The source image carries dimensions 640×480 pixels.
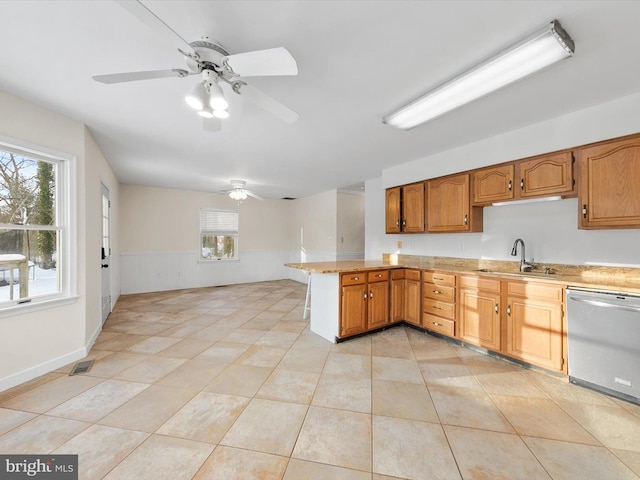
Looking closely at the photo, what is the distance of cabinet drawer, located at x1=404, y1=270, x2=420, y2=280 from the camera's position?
3614 mm

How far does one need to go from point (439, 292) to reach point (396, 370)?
4.15 ft

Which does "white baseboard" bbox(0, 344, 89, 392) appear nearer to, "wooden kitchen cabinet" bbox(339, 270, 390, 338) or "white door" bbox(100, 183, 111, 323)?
"white door" bbox(100, 183, 111, 323)

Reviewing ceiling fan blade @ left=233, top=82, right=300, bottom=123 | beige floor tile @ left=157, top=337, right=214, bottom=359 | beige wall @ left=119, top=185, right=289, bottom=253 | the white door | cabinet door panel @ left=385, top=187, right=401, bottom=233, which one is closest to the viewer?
ceiling fan blade @ left=233, top=82, right=300, bottom=123

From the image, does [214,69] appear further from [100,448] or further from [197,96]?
[100,448]

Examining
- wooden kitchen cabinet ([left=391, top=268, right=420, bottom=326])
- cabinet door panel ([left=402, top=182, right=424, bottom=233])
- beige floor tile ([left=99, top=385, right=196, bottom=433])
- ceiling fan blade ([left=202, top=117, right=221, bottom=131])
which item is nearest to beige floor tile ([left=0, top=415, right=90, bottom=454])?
beige floor tile ([left=99, top=385, right=196, bottom=433])

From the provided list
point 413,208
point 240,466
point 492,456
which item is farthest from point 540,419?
point 413,208

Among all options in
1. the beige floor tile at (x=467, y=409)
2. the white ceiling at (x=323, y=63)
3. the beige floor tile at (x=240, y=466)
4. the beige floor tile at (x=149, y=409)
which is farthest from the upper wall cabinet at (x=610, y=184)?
the beige floor tile at (x=149, y=409)

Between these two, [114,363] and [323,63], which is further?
[114,363]

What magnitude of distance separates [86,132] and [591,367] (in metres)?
5.40

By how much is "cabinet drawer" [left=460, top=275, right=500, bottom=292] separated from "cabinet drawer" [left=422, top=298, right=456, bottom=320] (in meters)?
0.32

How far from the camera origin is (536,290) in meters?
2.51

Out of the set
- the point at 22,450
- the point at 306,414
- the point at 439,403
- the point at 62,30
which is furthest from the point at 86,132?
the point at 439,403

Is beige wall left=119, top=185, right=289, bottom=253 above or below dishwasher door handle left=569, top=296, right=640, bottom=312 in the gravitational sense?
above

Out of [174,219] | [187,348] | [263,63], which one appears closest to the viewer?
[263,63]
